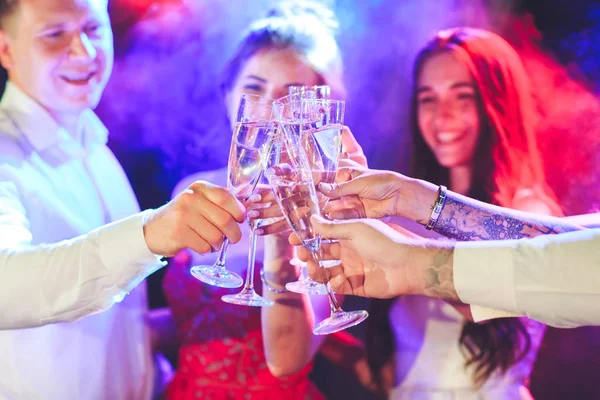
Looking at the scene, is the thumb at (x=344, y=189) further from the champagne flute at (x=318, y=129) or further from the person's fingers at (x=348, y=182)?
the champagne flute at (x=318, y=129)

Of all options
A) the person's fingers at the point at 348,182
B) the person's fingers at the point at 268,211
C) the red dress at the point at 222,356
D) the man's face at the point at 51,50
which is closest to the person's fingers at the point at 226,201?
the person's fingers at the point at 268,211

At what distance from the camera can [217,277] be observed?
168 cm

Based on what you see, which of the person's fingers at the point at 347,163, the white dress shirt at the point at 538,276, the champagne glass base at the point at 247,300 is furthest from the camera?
the person's fingers at the point at 347,163

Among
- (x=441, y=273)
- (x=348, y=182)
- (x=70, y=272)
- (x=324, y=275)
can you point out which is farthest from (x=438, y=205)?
(x=70, y=272)

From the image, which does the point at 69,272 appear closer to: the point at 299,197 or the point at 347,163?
the point at 299,197

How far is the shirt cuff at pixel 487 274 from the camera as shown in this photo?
150 centimetres

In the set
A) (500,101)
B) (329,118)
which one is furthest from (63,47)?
(500,101)

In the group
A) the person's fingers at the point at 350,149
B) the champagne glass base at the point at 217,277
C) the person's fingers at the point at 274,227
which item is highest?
the person's fingers at the point at 350,149

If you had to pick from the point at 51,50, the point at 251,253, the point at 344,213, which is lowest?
the point at 251,253

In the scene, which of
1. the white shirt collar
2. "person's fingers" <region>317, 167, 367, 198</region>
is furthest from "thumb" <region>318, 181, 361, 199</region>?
the white shirt collar

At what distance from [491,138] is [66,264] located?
6.27 feet

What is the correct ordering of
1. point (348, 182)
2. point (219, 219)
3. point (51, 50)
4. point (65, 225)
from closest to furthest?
point (219, 219), point (348, 182), point (65, 225), point (51, 50)

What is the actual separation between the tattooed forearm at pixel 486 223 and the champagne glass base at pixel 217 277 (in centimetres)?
70

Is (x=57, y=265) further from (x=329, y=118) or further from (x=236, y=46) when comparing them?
(x=236, y=46)
